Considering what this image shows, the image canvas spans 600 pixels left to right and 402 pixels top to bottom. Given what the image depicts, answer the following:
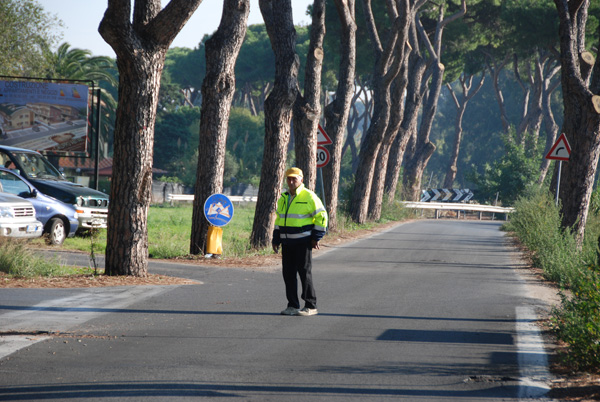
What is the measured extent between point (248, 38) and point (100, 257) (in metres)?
51.2

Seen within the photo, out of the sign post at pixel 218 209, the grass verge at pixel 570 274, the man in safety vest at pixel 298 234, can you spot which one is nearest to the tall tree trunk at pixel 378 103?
the grass verge at pixel 570 274

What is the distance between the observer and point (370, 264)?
1639 cm

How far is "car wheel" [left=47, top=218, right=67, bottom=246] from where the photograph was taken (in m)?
17.2

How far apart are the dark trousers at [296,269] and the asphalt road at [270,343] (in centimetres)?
33

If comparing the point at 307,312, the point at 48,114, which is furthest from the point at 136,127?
the point at 48,114

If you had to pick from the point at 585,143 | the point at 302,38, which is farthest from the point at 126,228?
the point at 302,38

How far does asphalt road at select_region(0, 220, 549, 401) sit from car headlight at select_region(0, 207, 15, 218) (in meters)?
3.58

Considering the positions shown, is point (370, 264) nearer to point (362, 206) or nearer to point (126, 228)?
point (126, 228)

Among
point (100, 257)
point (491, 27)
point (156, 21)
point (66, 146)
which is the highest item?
point (491, 27)

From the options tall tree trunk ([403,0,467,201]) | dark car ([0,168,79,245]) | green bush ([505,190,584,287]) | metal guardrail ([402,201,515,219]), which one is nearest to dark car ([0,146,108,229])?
dark car ([0,168,79,245])

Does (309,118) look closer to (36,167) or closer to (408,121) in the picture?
(36,167)

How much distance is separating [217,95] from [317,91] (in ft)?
19.2

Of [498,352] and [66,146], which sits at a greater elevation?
[66,146]

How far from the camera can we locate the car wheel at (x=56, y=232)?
17.2m
